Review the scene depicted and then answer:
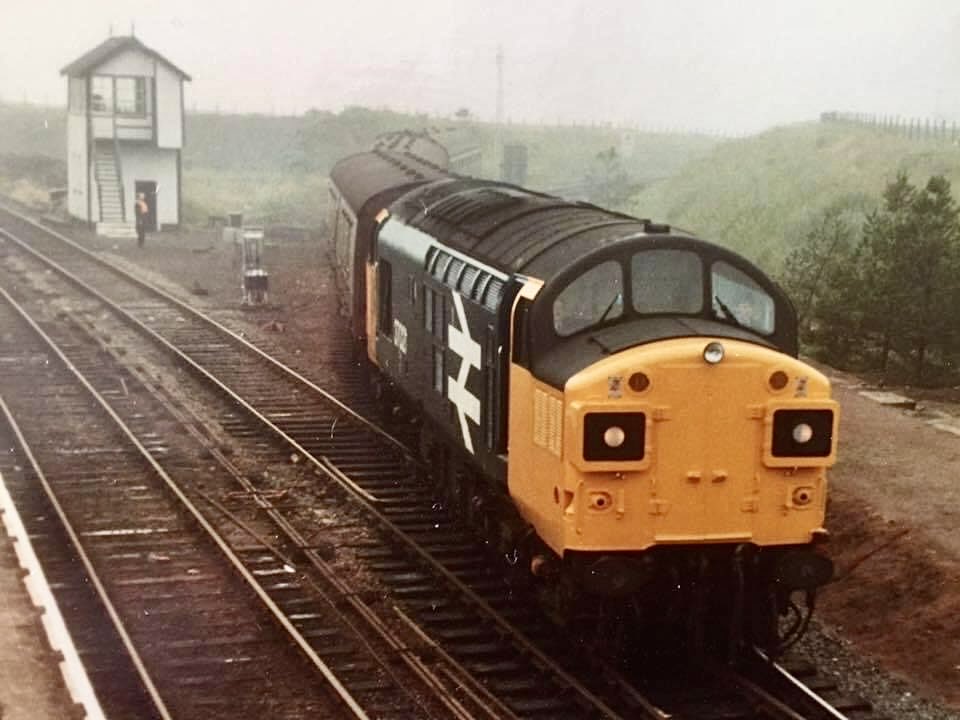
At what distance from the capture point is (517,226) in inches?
511

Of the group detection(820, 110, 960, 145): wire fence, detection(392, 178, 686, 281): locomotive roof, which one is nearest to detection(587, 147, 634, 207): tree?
detection(820, 110, 960, 145): wire fence

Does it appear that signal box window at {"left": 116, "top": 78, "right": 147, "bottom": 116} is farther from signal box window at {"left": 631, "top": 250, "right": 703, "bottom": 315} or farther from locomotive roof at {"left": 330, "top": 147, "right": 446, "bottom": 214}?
signal box window at {"left": 631, "top": 250, "right": 703, "bottom": 315}

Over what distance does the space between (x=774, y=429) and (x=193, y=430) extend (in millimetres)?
11110

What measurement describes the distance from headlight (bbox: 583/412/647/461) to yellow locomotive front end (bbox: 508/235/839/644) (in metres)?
0.01

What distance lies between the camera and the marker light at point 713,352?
9.98 m

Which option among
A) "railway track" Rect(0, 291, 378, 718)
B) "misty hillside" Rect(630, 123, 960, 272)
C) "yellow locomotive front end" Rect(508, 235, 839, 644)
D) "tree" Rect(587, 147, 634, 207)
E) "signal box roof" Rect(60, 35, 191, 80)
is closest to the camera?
"yellow locomotive front end" Rect(508, 235, 839, 644)

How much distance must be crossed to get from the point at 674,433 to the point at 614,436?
48 centimetres

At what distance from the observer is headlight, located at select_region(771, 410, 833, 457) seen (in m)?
10.2

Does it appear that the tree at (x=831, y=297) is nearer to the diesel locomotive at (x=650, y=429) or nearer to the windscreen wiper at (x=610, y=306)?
the diesel locomotive at (x=650, y=429)

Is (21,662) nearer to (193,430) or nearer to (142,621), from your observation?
(142,621)

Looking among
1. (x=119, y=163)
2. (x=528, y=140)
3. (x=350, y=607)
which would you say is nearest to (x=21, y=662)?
(x=350, y=607)

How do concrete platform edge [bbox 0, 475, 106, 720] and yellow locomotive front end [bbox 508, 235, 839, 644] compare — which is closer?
concrete platform edge [bbox 0, 475, 106, 720]

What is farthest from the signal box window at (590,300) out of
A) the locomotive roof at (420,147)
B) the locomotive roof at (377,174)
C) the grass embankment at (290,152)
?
the grass embankment at (290,152)

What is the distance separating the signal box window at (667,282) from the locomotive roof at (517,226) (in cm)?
30
